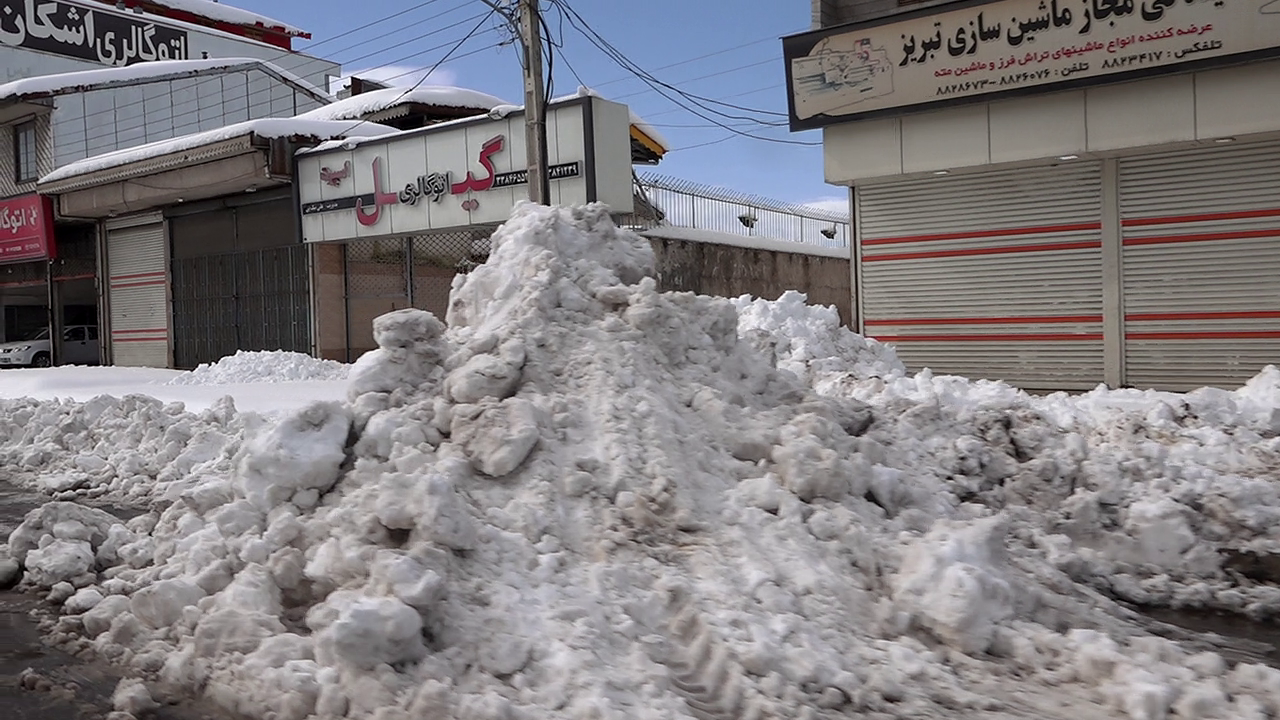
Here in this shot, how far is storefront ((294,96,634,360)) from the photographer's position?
45.9ft

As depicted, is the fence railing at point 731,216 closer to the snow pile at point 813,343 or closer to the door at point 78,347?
the snow pile at point 813,343

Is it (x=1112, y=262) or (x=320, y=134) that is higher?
(x=320, y=134)

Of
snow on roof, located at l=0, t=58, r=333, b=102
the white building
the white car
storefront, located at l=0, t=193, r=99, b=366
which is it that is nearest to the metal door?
storefront, located at l=0, t=193, r=99, b=366

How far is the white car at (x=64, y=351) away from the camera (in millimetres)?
23781

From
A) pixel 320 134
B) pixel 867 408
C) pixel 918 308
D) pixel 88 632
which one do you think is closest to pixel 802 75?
pixel 918 308

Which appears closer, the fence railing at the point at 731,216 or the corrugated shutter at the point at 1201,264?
the corrugated shutter at the point at 1201,264

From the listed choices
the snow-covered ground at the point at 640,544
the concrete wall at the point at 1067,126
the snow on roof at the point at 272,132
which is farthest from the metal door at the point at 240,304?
the snow-covered ground at the point at 640,544

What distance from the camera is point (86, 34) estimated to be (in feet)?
95.2

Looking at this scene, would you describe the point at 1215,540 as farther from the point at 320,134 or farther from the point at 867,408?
the point at 320,134

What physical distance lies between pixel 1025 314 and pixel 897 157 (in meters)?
2.47

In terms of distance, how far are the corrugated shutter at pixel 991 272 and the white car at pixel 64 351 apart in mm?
19812

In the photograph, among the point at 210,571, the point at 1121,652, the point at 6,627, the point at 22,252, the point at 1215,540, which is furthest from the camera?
the point at 22,252

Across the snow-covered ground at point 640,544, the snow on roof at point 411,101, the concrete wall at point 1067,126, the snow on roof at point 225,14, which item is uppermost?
the snow on roof at point 225,14

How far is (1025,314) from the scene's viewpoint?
1172 cm
